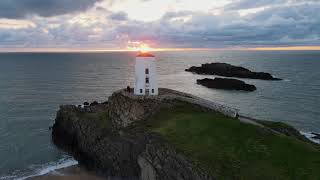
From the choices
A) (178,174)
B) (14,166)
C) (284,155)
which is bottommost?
(14,166)

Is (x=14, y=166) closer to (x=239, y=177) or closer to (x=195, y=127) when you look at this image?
(x=195, y=127)

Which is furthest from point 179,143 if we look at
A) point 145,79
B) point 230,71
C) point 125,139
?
point 230,71

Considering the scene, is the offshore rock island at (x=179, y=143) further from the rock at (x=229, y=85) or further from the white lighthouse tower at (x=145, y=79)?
the rock at (x=229, y=85)

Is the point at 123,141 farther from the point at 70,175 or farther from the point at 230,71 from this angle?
the point at 230,71

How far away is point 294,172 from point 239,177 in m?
4.28

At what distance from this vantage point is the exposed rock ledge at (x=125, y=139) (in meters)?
35.7

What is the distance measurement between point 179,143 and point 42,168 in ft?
68.7

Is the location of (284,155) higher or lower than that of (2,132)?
higher

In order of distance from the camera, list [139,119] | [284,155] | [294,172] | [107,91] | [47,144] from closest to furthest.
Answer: [294,172] → [284,155] → [139,119] → [47,144] → [107,91]

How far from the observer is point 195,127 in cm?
3841

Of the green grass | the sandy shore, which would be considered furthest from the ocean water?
the green grass

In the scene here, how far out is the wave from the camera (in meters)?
45.4

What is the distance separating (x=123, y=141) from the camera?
4278 cm

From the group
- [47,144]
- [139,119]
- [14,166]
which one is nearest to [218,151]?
[139,119]
